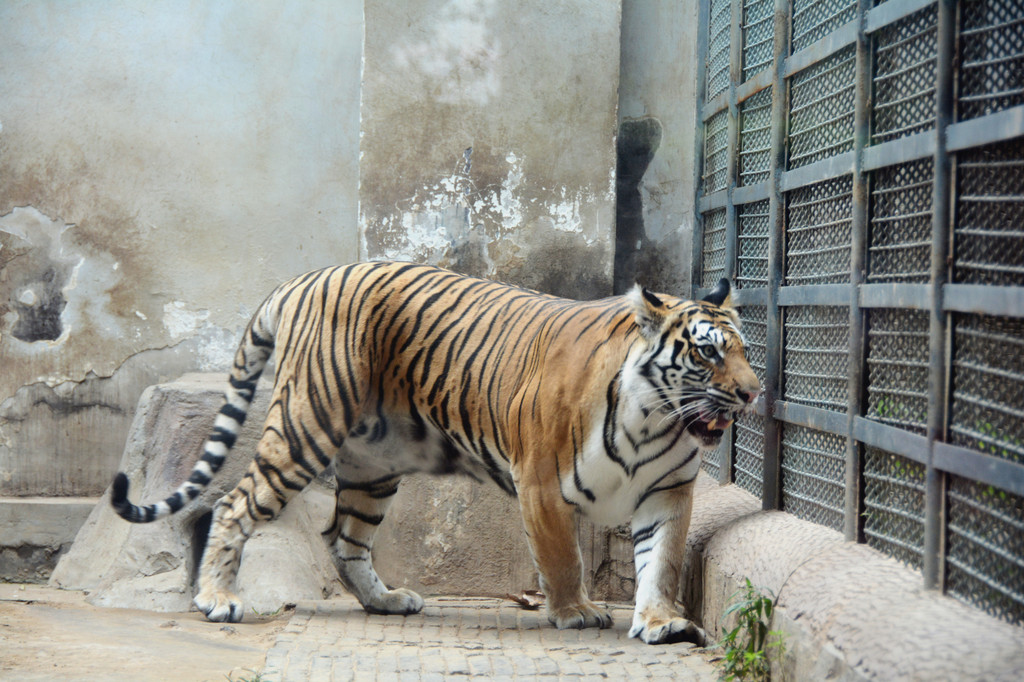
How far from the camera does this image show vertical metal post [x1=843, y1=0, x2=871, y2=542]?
10.4 ft

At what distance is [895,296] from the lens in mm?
2906

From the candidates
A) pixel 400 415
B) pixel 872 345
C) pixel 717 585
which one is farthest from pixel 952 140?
pixel 400 415

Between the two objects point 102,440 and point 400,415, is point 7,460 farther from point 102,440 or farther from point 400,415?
point 400,415

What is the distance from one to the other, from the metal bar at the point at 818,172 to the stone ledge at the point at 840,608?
118 centimetres

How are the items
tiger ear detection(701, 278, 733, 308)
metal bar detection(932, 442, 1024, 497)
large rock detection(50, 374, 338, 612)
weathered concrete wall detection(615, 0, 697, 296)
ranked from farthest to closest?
weathered concrete wall detection(615, 0, 697, 296) → large rock detection(50, 374, 338, 612) → tiger ear detection(701, 278, 733, 308) → metal bar detection(932, 442, 1024, 497)

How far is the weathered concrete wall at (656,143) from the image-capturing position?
19.5ft

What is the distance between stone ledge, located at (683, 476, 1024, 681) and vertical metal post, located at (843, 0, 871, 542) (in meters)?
0.24

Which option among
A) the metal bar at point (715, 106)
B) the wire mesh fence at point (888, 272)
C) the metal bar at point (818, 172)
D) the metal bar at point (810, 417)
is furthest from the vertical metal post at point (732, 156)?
the metal bar at point (810, 417)

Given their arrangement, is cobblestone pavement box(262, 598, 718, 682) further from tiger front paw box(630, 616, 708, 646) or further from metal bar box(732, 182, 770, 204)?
metal bar box(732, 182, 770, 204)

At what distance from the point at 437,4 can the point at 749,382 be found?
9.74 ft

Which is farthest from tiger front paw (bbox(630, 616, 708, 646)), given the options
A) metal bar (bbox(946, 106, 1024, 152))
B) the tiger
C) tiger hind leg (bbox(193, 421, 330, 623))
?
metal bar (bbox(946, 106, 1024, 152))

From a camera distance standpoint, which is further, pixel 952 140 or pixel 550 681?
pixel 550 681

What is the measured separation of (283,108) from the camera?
20.3 ft

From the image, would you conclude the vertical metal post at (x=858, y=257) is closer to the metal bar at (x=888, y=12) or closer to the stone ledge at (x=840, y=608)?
the metal bar at (x=888, y=12)
